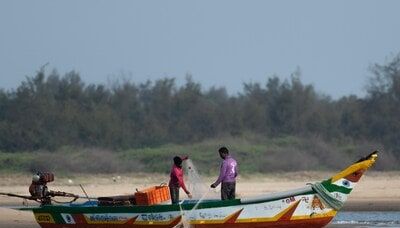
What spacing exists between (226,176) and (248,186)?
695 inches

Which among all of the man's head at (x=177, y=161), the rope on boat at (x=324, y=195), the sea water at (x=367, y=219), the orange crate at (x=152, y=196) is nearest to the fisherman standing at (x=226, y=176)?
Answer: the man's head at (x=177, y=161)

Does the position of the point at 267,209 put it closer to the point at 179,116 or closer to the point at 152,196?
the point at 152,196

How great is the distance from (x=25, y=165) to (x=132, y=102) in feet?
61.1

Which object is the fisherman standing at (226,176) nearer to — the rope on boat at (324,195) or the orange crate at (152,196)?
the orange crate at (152,196)

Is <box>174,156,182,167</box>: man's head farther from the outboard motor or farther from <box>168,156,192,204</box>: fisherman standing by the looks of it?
the outboard motor

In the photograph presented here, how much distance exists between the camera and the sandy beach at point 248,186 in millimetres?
36000

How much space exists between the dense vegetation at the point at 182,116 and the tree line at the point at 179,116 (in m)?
0.04

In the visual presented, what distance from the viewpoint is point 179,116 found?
64500mm

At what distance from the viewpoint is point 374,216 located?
106 feet

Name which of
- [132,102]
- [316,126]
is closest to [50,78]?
A: [132,102]

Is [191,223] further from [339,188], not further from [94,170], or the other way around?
[94,170]

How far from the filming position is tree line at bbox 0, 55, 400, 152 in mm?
58250

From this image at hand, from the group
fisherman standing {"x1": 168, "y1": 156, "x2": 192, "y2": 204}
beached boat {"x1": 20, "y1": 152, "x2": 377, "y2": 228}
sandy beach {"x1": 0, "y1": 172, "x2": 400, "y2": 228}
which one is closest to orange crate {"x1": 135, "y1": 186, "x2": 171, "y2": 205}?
fisherman standing {"x1": 168, "y1": 156, "x2": 192, "y2": 204}

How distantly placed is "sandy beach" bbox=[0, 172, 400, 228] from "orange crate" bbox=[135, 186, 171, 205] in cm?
595
